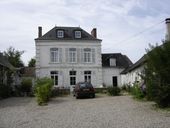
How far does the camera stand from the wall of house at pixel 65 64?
146 ft

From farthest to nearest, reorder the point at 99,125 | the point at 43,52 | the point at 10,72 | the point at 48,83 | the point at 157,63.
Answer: the point at 43,52 < the point at 10,72 < the point at 48,83 < the point at 157,63 < the point at 99,125

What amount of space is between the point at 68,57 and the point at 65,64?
107 centimetres

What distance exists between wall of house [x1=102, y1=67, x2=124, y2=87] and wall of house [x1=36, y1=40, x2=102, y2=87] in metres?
2.26

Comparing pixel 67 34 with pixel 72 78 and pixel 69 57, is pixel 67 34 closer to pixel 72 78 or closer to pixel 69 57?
pixel 69 57

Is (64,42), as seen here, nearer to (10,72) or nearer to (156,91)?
(10,72)

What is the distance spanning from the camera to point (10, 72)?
37.0m

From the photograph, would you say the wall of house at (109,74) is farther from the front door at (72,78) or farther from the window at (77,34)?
the window at (77,34)

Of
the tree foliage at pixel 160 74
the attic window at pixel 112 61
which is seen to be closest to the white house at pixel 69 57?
the attic window at pixel 112 61

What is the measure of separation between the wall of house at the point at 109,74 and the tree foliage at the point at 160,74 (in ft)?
99.3

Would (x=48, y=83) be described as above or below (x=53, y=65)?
below

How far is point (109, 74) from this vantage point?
159ft

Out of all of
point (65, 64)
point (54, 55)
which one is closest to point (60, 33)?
point (54, 55)

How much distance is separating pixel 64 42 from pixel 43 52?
3.21 meters

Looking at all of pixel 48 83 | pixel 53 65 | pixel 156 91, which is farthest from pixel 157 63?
pixel 53 65
